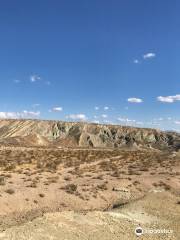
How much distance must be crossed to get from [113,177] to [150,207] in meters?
9.55

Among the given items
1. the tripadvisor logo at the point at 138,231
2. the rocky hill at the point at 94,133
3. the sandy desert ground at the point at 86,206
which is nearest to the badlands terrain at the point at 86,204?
the sandy desert ground at the point at 86,206

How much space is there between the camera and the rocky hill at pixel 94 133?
14562cm

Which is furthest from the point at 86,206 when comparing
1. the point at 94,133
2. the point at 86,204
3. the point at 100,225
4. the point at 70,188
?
the point at 94,133

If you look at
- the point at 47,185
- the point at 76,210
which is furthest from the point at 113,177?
the point at 76,210

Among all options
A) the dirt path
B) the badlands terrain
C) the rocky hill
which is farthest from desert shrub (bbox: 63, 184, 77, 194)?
the rocky hill

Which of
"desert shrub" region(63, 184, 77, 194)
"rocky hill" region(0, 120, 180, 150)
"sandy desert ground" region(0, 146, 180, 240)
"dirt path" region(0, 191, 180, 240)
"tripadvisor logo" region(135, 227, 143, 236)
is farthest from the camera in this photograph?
"rocky hill" region(0, 120, 180, 150)

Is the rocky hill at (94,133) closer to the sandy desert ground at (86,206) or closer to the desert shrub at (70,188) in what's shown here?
the sandy desert ground at (86,206)

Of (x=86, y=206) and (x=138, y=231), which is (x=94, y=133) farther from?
(x=138, y=231)

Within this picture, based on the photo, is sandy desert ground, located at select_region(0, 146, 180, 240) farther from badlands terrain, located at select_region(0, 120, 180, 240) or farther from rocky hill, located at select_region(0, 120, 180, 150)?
rocky hill, located at select_region(0, 120, 180, 150)

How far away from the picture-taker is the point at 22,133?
143 m

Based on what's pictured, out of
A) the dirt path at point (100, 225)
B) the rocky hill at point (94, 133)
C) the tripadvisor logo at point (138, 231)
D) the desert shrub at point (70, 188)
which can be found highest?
the rocky hill at point (94, 133)

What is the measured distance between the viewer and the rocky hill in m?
146

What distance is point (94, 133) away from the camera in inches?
6211

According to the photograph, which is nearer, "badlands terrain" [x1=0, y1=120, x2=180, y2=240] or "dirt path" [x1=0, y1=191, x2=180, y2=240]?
Answer: "dirt path" [x1=0, y1=191, x2=180, y2=240]
